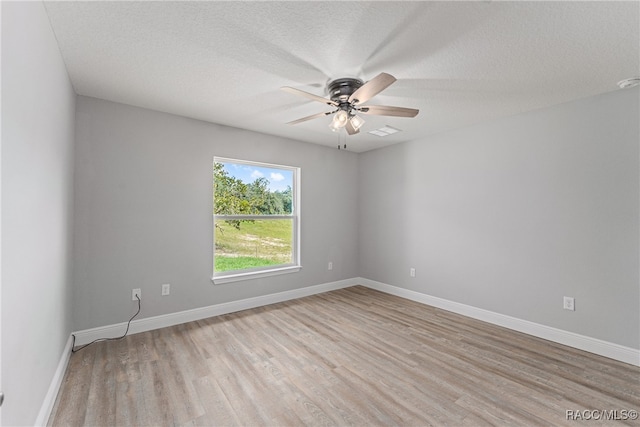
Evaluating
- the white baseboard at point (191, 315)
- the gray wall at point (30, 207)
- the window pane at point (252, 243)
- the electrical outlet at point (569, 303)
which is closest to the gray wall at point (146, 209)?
the white baseboard at point (191, 315)

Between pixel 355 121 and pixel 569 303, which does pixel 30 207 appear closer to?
pixel 355 121

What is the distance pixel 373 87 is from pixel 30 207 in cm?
210

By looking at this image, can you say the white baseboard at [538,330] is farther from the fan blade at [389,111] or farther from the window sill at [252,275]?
the fan blade at [389,111]

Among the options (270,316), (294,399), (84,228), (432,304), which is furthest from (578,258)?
(84,228)

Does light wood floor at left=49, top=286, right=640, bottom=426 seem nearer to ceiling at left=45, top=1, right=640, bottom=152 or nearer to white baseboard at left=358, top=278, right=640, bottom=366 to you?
white baseboard at left=358, top=278, right=640, bottom=366

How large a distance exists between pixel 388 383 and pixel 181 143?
3.22 metres

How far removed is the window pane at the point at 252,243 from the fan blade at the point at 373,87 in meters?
2.35

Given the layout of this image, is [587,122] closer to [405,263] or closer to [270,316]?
[405,263]

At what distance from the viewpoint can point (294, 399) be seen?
6.34 feet

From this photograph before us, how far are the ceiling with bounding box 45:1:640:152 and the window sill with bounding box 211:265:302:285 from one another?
2069mm

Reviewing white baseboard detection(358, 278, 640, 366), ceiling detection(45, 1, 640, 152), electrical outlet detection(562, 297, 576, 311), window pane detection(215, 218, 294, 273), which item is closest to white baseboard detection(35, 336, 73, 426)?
window pane detection(215, 218, 294, 273)

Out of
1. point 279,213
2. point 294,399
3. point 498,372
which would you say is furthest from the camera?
point 279,213

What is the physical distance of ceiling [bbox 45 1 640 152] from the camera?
160 cm

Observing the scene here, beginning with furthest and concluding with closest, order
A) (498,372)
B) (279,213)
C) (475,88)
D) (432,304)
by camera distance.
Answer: (279,213) → (432,304) → (475,88) → (498,372)
